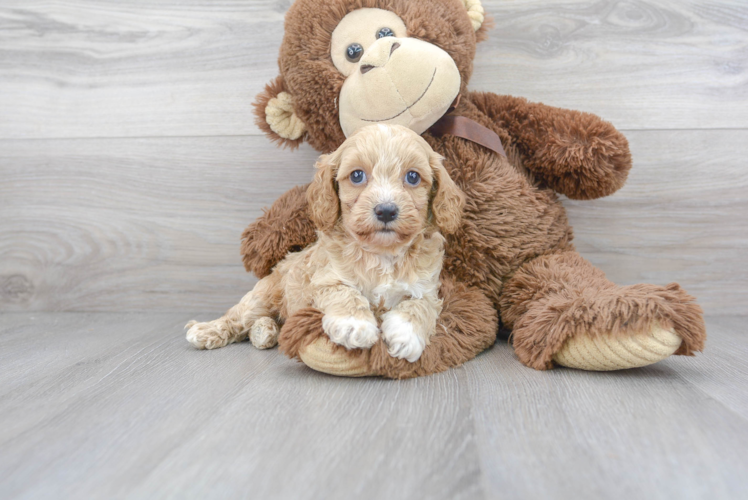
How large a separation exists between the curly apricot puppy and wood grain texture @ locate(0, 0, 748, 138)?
755 millimetres

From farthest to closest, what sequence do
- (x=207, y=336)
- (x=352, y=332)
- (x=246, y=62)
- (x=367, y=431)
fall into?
(x=246, y=62), (x=207, y=336), (x=352, y=332), (x=367, y=431)

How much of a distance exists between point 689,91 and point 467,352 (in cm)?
121

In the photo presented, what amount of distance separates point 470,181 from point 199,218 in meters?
1.02

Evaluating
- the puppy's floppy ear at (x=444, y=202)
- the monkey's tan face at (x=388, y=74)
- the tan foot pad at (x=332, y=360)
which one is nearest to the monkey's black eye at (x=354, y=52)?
the monkey's tan face at (x=388, y=74)

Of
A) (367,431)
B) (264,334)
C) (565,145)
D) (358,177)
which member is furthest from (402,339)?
(565,145)

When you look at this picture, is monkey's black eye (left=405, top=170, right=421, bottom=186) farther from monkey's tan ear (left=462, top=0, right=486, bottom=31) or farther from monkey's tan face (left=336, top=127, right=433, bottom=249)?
monkey's tan ear (left=462, top=0, right=486, bottom=31)

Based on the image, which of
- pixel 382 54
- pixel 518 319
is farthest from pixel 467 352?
pixel 382 54

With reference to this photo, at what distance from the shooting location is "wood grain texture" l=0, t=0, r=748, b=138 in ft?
5.81

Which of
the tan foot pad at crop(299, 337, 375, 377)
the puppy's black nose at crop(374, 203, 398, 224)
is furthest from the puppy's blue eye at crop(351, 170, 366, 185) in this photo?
the tan foot pad at crop(299, 337, 375, 377)

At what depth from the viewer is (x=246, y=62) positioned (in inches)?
74.1

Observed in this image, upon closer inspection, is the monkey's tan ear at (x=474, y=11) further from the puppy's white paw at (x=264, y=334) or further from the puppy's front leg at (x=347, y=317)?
the puppy's white paw at (x=264, y=334)

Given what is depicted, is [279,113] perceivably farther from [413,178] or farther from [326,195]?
[413,178]

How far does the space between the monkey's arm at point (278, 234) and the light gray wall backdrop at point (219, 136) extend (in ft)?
1.14

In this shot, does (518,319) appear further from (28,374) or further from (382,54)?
(28,374)
